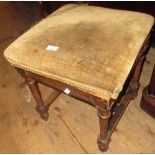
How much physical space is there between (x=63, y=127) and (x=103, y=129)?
356mm

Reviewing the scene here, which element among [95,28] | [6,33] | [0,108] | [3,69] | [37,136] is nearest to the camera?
[95,28]

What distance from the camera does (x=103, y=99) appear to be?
76 cm

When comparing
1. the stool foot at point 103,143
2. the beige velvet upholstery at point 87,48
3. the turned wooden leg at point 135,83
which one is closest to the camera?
the beige velvet upholstery at point 87,48

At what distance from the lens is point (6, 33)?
212cm

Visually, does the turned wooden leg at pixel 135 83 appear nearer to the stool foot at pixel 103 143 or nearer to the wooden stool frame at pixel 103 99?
the wooden stool frame at pixel 103 99

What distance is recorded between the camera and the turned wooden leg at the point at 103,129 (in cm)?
83

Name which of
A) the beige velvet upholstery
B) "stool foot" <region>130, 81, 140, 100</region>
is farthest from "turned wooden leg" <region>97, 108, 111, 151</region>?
"stool foot" <region>130, 81, 140, 100</region>

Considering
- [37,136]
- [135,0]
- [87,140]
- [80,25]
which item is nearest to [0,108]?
[37,136]

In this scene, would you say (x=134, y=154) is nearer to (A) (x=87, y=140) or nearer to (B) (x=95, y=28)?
(A) (x=87, y=140)

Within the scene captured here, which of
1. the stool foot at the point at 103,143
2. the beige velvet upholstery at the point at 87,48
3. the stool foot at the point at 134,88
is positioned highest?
the beige velvet upholstery at the point at 87,48

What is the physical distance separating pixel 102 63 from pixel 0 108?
90 centimetres

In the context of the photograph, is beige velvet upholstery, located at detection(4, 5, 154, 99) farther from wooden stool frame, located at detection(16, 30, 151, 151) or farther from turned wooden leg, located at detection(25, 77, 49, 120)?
turned wooden leg, located at detection(25, 77, 49, 120)

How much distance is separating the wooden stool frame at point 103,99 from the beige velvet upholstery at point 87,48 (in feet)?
0.23

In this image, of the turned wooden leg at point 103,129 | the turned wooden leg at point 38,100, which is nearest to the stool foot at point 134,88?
the turned wooden leg at point 103,129
